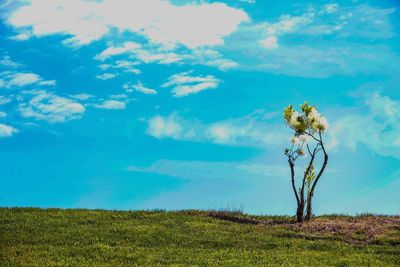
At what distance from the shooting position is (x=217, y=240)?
2000 cm

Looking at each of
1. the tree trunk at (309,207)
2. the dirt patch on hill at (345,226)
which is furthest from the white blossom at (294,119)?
the dirt patch on hill at (345,226)

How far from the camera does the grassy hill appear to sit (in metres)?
17.1

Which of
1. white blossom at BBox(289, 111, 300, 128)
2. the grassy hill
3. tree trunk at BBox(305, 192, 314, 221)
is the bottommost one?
the grassy hill

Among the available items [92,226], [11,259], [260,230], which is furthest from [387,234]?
[11,259]

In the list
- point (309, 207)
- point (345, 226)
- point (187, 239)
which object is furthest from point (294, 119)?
point (187, 239)

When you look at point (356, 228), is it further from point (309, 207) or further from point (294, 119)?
point (294, 119)

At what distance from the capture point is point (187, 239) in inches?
791

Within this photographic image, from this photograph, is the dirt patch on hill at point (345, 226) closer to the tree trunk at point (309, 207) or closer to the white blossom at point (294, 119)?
the tree trunk at point (309, 207)

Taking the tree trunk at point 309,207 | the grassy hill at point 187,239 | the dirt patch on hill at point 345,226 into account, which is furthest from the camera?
the tree trunk at point 309,207

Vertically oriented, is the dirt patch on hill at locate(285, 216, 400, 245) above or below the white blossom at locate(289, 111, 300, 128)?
below

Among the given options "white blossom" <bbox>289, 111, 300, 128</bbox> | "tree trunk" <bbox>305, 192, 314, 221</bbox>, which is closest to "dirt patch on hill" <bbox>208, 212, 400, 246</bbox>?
"tree trunk" <bbox>305, 192, 314, 221</bbox>

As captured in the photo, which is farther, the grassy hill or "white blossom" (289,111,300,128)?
"white blossom" (289,111,300,128)

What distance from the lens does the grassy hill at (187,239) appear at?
17078 mm

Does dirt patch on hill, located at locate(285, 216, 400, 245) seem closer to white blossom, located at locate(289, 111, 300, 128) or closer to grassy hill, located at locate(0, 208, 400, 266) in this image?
grassy hill, located at locate(0, 208, 400, 266)
